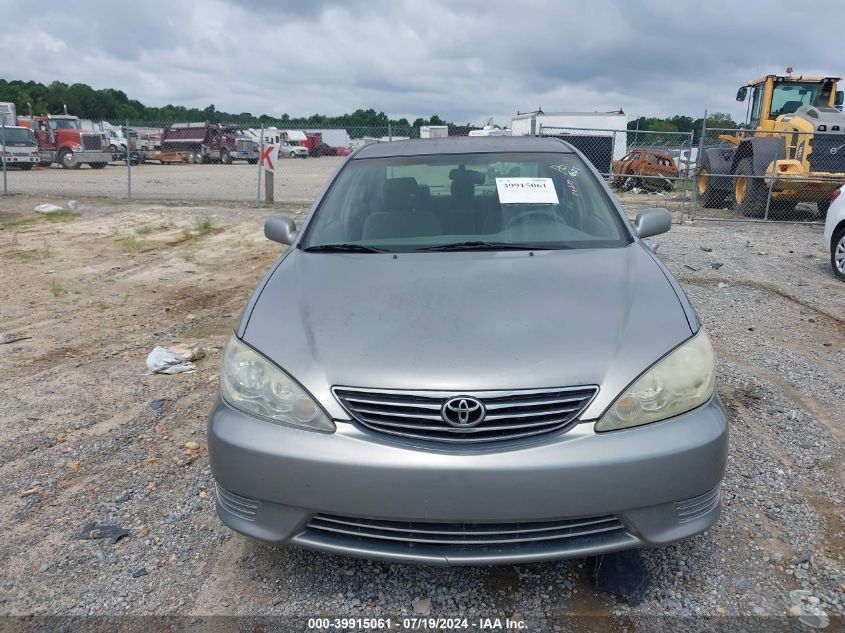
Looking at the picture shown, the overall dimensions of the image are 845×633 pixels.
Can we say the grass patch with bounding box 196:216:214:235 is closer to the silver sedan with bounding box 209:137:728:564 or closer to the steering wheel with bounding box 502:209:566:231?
the steering wheel with bounding box 502:209:566:231

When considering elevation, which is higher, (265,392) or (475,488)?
(265,392)

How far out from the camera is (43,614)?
7.74 feet

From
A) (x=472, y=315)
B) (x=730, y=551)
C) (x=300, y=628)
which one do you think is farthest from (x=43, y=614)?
(x=730, y=551)

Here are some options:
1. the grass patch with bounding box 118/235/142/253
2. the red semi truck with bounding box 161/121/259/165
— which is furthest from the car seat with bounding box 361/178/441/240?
the red semi truck with bounding box 161/121/259/165

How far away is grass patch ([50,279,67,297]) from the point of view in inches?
271

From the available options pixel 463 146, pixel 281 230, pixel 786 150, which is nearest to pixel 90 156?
pixel 786 150

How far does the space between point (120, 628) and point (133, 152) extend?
35.0 meters

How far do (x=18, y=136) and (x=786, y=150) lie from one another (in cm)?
→ 2662

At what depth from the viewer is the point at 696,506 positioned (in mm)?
2252

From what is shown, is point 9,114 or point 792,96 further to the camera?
point 9,114

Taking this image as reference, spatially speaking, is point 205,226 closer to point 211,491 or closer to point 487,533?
point 211,491

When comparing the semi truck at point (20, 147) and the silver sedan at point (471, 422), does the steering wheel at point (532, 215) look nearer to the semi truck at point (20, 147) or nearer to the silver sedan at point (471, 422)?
the silver sedan at point (471, 422)

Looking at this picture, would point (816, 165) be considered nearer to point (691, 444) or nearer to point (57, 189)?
point (691, 444)

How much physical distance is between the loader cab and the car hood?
13541mm
